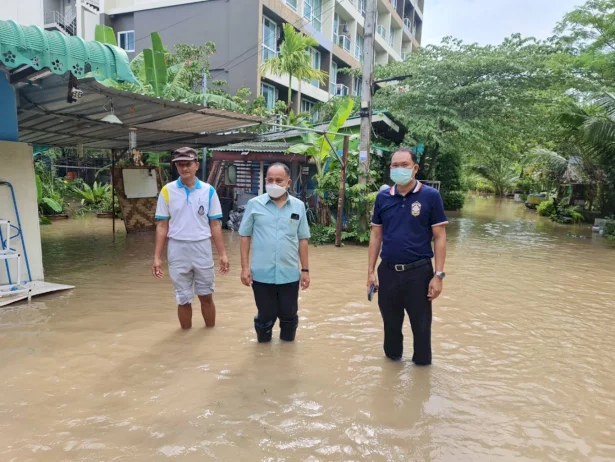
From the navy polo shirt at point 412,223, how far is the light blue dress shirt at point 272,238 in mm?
824

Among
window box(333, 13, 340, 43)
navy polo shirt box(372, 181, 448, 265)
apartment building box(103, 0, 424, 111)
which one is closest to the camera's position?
navy polo shirt box(372, 181, 448, 265)

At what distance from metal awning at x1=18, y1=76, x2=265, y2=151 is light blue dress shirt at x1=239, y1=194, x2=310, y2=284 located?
2.79 meters

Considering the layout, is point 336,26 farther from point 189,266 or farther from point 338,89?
point 189,266

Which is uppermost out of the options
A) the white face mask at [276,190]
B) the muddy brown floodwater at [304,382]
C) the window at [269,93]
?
the window at [269,93]

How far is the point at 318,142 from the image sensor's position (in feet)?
36.0

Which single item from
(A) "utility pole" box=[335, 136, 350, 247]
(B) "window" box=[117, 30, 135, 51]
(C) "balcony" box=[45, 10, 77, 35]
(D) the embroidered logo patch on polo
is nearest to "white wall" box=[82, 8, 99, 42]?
(C) "balcony" box=[45, 10, 77, 35]

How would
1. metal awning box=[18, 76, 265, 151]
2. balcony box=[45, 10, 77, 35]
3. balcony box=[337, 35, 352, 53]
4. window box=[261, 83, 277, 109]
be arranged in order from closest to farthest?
metal awning box=[18, 76, 265, 151] < window box=[261, 83, 277, 109] < balcony box=[45, 10, 77, 35] < balcony box=[337, 35, 352, 53]

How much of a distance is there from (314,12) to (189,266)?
22478 mm

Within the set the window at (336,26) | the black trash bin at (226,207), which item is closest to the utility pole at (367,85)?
the black trash bin at (226,207)

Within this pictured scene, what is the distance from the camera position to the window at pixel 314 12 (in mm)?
22013

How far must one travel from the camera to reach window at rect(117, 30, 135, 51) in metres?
20.6

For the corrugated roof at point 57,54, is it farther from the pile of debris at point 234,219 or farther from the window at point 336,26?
the window at point 336,26

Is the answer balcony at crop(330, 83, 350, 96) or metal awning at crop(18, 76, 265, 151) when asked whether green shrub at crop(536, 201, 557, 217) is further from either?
metal awning at crop(18, 76, 265, 151)

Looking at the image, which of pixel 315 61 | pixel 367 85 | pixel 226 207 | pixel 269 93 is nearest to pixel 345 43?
pixel 315 61
